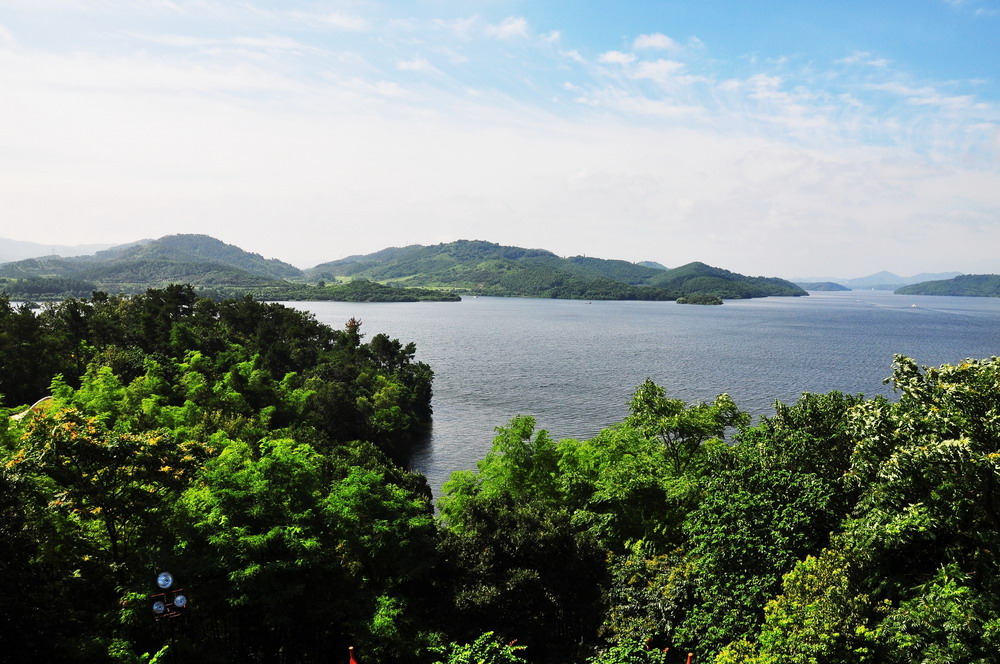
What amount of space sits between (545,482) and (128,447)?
21.7 metres

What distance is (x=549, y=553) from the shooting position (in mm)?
20250

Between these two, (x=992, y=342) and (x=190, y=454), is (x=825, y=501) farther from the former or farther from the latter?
(x=992, y=342)

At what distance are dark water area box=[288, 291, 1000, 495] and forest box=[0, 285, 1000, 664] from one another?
29936mm

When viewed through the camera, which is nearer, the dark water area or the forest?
the forest

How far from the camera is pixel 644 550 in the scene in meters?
20.7

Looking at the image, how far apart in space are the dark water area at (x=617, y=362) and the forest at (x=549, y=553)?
29.9 metres

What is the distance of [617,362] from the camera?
104 metres

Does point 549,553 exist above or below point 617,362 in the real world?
above

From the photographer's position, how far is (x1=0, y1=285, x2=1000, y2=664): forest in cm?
1345

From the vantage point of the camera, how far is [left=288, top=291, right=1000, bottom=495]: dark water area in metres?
66.8

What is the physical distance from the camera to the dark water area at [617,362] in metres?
66.8

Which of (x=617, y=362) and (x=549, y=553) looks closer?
(x=549, y=553)

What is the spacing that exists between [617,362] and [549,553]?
85.7 metres

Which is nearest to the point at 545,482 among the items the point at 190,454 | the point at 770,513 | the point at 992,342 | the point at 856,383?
the point at 770,513
